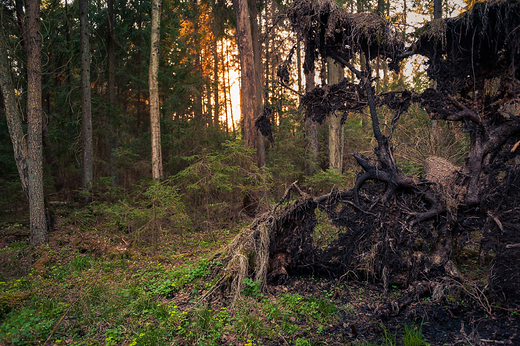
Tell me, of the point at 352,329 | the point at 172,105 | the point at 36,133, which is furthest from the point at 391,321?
the point at 172,105

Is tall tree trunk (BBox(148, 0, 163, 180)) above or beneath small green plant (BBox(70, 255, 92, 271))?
above

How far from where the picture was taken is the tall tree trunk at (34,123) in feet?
27.9

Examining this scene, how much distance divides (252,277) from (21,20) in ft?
35.1

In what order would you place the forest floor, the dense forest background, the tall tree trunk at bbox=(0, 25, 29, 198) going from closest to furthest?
the forest floor → the tall tree trunk at bbox=(0, 25, 29, 198) → the dense forest background

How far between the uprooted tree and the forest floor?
1.41ft

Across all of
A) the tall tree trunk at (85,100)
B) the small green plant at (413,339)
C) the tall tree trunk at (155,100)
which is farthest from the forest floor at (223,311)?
the tall tree trunk at (85,100)

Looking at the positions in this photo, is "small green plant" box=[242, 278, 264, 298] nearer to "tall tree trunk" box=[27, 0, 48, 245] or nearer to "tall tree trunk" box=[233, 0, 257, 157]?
"tall tree trunk" box=[27, 0, 48, 245]

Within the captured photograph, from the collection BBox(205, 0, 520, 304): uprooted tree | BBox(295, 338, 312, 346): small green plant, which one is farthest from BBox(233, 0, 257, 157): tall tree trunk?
BBox(295, 338, 312, 346): small green plant

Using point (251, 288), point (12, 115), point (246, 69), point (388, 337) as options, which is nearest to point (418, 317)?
point (388, 337)

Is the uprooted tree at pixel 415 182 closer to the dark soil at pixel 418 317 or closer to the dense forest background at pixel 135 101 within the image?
the dark soil at pixel 418 317

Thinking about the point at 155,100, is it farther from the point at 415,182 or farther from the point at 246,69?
the point at 415,182

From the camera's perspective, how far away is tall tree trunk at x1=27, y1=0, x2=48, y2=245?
8516 mm

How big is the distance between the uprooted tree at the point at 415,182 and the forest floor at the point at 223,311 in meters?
0.43

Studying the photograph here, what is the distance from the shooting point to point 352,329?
420cm
